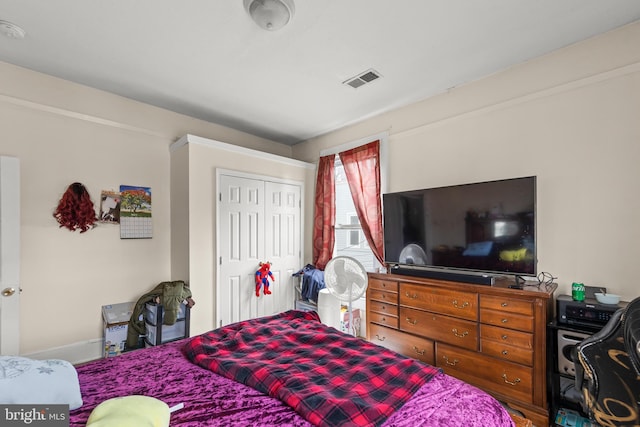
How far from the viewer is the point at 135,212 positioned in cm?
315

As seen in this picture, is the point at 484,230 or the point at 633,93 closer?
the point at 633,93

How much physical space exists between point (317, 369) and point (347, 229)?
103 inches

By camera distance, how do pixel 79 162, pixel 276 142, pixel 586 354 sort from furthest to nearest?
pixel 276 142 < pixel 79 162 < pixel 586 354

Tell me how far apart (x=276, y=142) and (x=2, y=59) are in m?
2.92

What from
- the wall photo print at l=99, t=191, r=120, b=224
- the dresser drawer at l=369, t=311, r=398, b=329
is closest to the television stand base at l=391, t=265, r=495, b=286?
the dresser drawer at l=369, t=311, r=398, b=329

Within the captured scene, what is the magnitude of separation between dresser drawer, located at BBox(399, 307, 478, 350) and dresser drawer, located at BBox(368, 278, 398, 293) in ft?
0.64

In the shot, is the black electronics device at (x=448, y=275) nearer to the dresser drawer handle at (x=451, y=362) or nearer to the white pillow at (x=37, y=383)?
the dresser drawer handle at (x=451, y=362)

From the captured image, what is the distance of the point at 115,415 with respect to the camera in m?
0.92

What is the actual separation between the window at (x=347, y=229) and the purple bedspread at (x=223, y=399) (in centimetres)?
241

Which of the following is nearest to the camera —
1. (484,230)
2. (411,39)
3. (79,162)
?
(411,39)

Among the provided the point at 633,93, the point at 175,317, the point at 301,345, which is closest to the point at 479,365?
the point at 301,345

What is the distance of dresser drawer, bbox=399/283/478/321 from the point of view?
7.46 feet

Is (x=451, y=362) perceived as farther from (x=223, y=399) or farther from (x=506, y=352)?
(x=223, y=399)

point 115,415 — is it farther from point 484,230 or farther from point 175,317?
point 484,230
